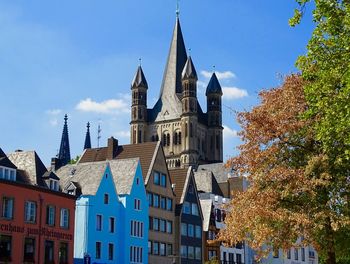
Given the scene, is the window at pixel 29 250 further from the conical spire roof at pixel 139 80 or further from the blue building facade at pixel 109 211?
the conical spire roof at pixel 139 80

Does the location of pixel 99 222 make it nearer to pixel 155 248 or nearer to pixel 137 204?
pixel 137 204

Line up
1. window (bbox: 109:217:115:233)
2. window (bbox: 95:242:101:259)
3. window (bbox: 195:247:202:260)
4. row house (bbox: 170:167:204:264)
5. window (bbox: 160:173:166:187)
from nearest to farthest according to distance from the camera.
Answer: window (bbox: 95:242:101:259) → window (bbox: 109:217:115:233) → window (bbox: 160:173:166:187) → row house (bbox: 170:167:204:264) → window (bbox: 195:247:202:260)

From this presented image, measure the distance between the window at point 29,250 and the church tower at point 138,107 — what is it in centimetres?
13088

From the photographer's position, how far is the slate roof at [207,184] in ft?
305

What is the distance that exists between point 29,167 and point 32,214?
5.15 meters

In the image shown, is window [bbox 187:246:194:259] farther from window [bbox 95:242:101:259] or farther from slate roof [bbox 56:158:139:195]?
window [bbox 95:242:101:259]

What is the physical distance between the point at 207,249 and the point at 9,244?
3414 centimetres

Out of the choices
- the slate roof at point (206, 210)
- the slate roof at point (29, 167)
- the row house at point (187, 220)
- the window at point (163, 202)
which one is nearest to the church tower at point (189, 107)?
the slate roof at point (206, 210)

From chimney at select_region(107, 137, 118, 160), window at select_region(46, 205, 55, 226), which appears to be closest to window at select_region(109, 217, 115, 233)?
window at select_region(46, 205, 55, 226)

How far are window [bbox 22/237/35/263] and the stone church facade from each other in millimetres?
122671

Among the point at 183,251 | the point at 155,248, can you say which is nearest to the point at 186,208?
the point at 183,251

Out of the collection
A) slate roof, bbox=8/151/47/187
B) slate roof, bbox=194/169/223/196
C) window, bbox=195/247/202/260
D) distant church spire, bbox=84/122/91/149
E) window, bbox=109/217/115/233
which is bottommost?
window, bbox=195/247/202/260

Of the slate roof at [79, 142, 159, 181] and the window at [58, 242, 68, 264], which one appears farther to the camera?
the slate roof at [79, 142, 159, 181]

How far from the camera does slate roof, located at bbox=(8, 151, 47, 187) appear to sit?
60.1m
